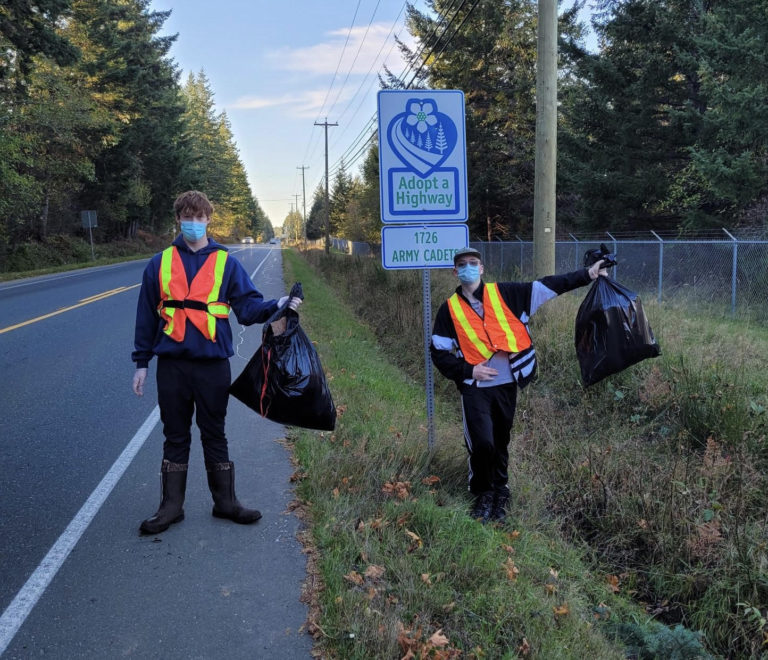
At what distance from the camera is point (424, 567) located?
10.3 feet

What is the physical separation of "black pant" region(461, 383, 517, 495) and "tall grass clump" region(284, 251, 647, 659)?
Result: 25 centimetres

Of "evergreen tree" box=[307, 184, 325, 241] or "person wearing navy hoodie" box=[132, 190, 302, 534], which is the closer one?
"person wearing navy hoodie" box=[132, 190, 302, 534]

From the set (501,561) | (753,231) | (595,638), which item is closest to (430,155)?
(501,561)

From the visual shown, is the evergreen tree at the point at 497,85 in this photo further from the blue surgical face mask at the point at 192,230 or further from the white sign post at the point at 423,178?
the blue surgical face mask at the point at 192,230

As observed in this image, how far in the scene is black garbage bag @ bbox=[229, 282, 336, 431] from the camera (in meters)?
3.50

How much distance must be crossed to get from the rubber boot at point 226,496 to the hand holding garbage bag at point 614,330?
8.20 ft

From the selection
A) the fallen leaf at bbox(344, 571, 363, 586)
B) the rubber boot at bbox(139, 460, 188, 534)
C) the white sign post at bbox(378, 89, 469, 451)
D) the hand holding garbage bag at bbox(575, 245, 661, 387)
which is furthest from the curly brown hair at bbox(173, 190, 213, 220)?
the hand holding garbage bag at bbox(575, 245, 661, 387)

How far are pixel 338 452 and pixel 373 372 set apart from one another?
3.06 metres

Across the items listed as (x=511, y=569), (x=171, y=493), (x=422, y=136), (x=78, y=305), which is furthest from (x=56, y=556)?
(x=78, y=305)

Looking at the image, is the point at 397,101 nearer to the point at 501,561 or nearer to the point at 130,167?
the point at 501,561

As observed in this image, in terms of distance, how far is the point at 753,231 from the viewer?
13969mm

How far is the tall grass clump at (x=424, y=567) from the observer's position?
2635mm

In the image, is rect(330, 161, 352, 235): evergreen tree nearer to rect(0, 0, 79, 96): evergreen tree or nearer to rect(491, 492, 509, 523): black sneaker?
rect(0, 0, 79, 96): evergreen tree

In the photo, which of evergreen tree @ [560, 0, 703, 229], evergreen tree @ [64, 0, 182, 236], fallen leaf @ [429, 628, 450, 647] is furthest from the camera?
evergreen tree @ [64, 0, 182, 236]
